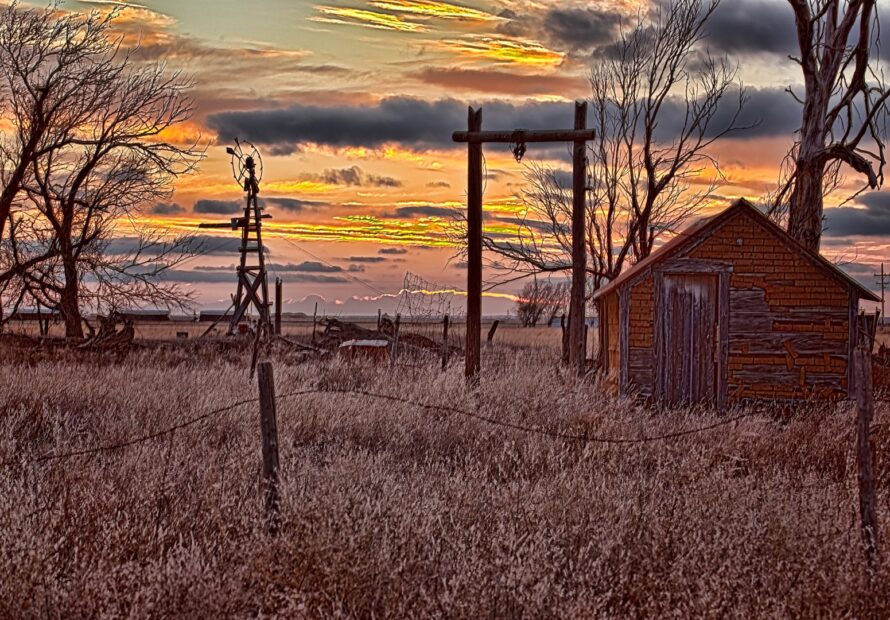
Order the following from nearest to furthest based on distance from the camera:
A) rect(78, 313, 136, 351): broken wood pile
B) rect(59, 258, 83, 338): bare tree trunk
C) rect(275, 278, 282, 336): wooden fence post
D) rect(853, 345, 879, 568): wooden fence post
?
rect(853, 345, 879, 568): wooden fence post
rect(78, 313, 136, 351): broken wood pile
rect(59, 258, 83, 338): bare tree trunk
rect(275, 278, 282, 336): wooden fence post

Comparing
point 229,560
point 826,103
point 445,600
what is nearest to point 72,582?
point 229,560

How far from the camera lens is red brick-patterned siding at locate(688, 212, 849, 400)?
49.7 feet

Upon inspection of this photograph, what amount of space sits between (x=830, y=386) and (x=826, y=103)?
7.88 meters

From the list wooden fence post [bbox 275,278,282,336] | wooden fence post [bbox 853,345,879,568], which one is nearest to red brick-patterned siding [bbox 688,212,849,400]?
wooden fence post [bbox 853,345,879,568]

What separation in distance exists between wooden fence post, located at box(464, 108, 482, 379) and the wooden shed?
103 inches

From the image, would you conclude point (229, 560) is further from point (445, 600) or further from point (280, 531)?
point (445, 600)

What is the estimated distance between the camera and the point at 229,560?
5957 millimetres

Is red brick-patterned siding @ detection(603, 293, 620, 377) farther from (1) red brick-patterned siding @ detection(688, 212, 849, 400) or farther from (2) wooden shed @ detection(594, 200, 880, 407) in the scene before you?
(1) red brick-patterned siding @ detection(688, 212, 849, 400)

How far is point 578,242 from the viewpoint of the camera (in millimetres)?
15703

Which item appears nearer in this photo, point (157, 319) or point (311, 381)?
point (311, 381)

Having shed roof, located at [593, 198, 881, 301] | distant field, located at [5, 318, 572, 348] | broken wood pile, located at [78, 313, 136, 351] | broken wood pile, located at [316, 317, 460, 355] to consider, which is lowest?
distant field, located at [5, 318, 572, 348]

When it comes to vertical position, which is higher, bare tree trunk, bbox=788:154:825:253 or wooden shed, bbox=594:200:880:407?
bare tree trunk, bbox=788:154:825:253

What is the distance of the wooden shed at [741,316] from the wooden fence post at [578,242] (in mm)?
964

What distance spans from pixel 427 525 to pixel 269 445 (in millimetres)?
1255
